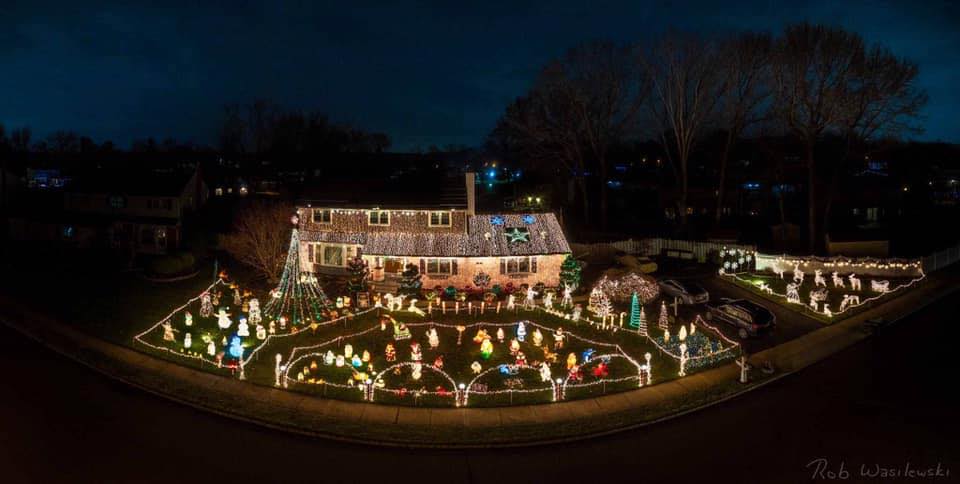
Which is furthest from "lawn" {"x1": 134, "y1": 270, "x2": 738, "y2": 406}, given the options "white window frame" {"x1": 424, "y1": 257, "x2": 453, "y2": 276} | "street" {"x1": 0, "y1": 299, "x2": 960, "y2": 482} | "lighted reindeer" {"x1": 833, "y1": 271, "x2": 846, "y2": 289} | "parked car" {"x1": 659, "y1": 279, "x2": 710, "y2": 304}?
"lighted reindeer" {"x1": 833, "y1": 271, "x2": 846, "y2": 289}

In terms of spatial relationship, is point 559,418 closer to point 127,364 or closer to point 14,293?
point 127,364

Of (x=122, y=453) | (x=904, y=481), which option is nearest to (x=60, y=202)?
(x=122, y=453)

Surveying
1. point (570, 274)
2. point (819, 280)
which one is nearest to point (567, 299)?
point (570, 274)

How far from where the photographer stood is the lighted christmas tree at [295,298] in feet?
97.8

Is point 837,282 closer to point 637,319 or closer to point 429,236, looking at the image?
point 637,319

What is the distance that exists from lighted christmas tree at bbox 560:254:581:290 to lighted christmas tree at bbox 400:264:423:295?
7.99m

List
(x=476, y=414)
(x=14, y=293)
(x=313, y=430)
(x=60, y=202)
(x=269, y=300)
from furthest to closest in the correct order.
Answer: (x=60, y=202)
(x=14, y=293)
(x=269, y=300)
(x=476, y=414)
(x=313, y=430)

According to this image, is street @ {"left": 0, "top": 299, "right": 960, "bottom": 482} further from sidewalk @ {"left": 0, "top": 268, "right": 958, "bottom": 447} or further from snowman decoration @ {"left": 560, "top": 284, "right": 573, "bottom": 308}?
snowman decoration @ {"left": 560, "top": 284, "right": 573, "bottom": 308}

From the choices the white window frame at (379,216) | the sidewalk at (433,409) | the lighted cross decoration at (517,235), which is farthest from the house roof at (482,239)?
the sidewalk at (433,409)

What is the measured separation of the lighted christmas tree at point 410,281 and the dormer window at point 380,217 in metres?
4.35

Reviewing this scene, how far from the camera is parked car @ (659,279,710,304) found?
32719 millimetres

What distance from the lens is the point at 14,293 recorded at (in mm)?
34812

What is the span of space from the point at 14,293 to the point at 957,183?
99.7 m

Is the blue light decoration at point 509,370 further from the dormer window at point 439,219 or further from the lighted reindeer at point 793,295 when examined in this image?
the lighted reindeer at point 793,295
